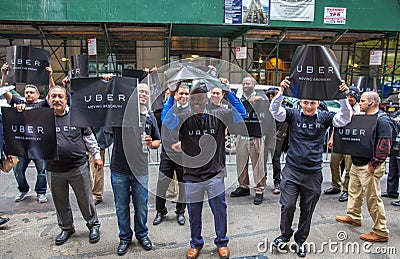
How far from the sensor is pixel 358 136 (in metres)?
3.88

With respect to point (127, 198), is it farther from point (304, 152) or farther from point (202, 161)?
point (304, 152)

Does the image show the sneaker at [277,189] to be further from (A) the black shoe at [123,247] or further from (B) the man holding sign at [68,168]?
(B) the man holding sign at [68,168]

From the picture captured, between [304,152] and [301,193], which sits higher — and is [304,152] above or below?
above

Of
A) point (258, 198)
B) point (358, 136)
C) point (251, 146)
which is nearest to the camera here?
point (358, 136)

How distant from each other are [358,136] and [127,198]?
295 cm

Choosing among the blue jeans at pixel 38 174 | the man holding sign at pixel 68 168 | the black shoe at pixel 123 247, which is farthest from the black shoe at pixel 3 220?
the black shoe at pixel 123 247

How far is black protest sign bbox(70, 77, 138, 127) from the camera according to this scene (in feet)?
10.4

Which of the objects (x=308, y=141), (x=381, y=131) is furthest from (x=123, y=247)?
(x=381, y=131)

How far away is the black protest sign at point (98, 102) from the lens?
10.4ft

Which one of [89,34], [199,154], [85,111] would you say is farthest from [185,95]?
[89,34]

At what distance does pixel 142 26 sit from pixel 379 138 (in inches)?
331

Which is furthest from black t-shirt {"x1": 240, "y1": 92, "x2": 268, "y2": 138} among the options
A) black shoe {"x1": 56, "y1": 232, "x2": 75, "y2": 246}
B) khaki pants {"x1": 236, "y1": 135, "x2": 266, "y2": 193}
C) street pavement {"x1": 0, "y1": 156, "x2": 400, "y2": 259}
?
black shoe {"x1": 56, "y1": 232, "x2": 75, "y2": 246}

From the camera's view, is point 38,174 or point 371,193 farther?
point 38,174

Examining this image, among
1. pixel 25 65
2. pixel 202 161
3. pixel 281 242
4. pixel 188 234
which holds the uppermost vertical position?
pixel 25 65
